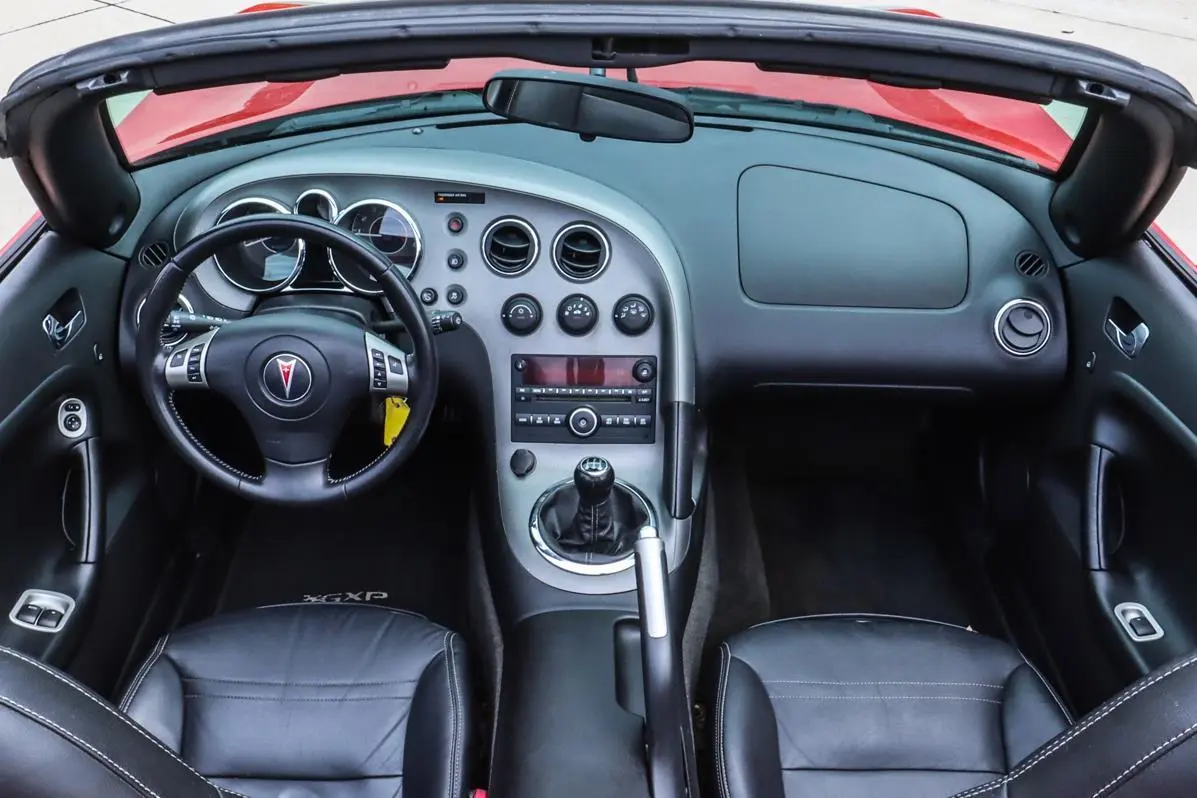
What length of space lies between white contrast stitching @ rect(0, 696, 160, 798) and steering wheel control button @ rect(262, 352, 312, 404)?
0.85 metres

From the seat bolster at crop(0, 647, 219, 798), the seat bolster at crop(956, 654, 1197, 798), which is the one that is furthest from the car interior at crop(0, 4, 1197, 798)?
the seat bolster at crop(0, 647, 219, 798)

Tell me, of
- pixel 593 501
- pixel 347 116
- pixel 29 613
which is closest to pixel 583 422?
pixel 593 501

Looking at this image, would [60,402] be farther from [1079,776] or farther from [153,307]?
[1079,776]

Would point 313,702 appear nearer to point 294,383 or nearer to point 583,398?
point 294,383

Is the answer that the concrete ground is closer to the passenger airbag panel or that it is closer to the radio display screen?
the passenger airbag panel

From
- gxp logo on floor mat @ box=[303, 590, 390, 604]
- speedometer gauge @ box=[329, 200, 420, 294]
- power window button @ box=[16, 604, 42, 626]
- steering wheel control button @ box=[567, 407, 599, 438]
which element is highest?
speedometer gauge @ box=[329, 200, 420, 294]

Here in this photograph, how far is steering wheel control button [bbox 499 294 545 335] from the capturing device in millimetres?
2082

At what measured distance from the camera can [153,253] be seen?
2.11 metres

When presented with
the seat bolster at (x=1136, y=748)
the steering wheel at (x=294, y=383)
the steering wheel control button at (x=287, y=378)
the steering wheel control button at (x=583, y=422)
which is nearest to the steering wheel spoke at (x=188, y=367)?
the steering wheel at (x=294, y=383)

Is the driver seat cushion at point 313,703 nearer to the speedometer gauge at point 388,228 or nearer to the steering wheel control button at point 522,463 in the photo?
the steering wheel control button at point 522,463

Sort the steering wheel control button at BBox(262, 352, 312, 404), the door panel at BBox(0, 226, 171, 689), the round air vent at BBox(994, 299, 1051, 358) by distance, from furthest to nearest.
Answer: the round air vent at BBox(994, 299, 1051, 358) < the door panel at BBox(0, 226, 171, 689) < the steering wheel control button at BBox(262, 352, 312, 404)

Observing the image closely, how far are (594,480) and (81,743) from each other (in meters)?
1.03

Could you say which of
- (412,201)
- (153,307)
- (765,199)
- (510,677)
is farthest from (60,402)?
(765,199)

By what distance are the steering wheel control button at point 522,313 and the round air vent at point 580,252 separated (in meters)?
0.09
